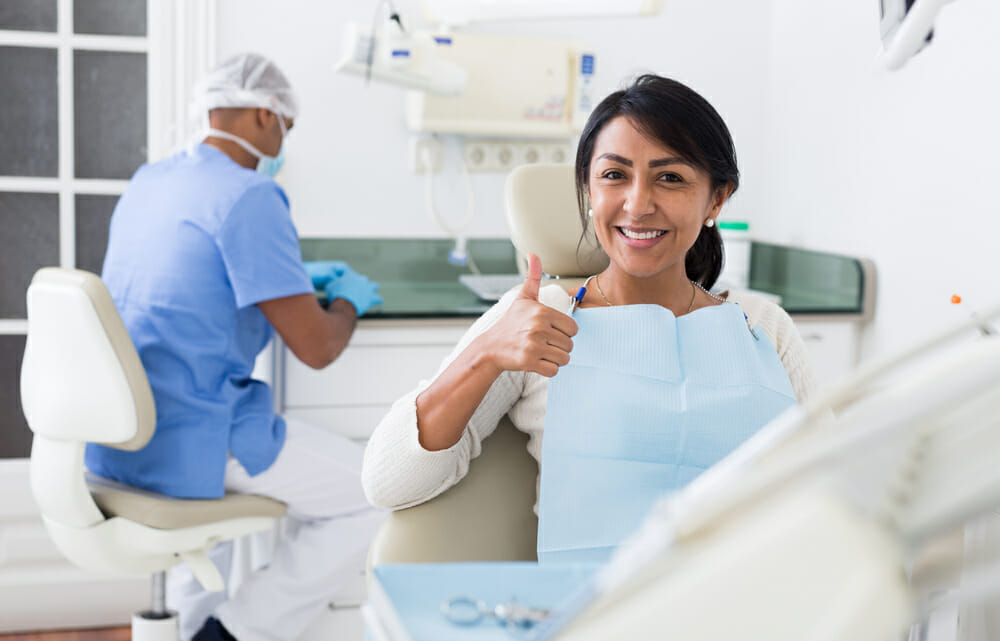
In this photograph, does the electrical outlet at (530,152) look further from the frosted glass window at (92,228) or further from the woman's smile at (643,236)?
the woman's smile at (643,236)

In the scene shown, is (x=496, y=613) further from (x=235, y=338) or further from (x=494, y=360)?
(x=235, y=338)

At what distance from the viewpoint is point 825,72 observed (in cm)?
252

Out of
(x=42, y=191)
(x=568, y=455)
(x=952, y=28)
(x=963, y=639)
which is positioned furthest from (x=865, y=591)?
(x=42, y=191)

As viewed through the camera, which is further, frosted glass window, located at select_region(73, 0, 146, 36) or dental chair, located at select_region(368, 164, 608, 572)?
frosted glass window, located at select_region(73, 0, 146, 36)

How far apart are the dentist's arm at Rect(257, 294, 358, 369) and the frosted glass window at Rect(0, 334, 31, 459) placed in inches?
36.7

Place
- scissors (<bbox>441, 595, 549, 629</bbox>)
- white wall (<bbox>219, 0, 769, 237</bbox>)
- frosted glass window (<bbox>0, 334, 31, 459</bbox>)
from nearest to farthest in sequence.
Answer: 1. scissors (<bbox>441, 595, 549, 629</bbox>)
2. frosted glass window (<bbox>0, 334, 31, 459</bbox>)
3. white wall (<bbox>219, 0, 769, 237</bbox>)

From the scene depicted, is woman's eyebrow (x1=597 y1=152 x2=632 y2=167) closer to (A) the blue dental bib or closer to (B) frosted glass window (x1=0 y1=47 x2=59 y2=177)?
(A) the blue dental bib

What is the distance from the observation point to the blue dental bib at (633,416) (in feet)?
4.05

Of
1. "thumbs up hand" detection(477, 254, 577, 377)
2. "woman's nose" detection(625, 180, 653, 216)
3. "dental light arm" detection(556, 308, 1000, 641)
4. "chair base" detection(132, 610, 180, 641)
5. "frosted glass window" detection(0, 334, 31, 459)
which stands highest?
"woman's nose" detection(625, 180, 653, 216)

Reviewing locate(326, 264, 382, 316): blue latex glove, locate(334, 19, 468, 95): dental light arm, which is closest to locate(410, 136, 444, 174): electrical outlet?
locate(334, 19, 468, 95): dental light arm

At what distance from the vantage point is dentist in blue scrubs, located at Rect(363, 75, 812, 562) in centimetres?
122

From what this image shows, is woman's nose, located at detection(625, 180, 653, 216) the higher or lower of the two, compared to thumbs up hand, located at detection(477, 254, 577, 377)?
higher

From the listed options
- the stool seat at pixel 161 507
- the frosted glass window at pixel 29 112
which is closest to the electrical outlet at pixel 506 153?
the frosted glass window at pixel 29 112

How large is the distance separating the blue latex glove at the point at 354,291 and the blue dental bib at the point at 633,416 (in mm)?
837
